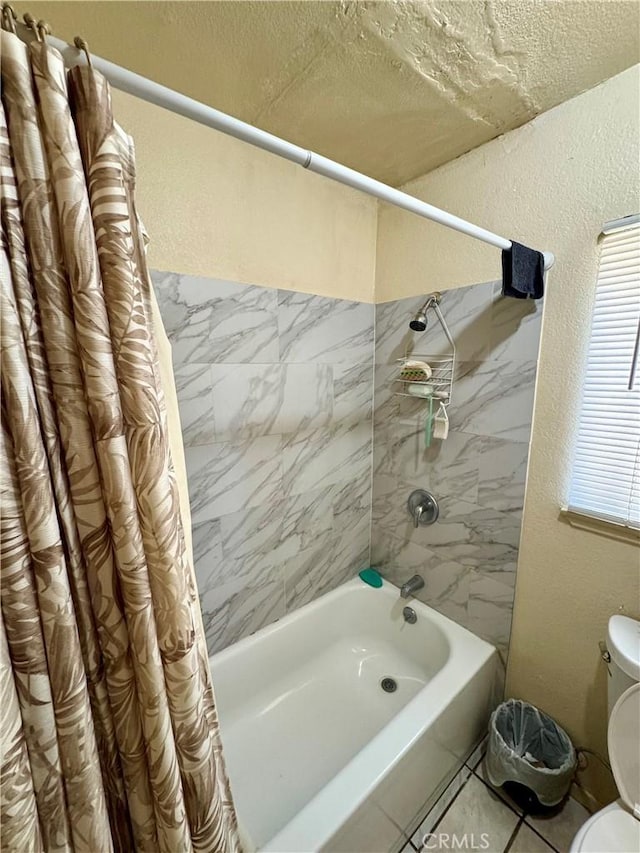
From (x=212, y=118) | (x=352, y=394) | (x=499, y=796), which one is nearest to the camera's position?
(x=212, y=118)

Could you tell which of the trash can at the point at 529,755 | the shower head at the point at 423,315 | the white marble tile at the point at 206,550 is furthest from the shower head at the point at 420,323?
the trash can at the point at 529,755

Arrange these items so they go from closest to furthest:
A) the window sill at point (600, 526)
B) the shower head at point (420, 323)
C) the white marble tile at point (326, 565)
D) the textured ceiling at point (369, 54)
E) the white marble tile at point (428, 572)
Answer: the textured ceiling at point (369, 54) < the window sill at point (600, 526) < the shower head at point (420, 323) < the white marble tile at point (428, 572) < the white marble tile at point (326, 565)

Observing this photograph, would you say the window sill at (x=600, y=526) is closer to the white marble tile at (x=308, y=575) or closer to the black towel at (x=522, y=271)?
the black towel at (x=522, y=271)

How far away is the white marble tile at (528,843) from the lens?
107 cm

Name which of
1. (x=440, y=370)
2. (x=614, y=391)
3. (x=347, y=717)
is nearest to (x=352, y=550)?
(x=347, y=717)

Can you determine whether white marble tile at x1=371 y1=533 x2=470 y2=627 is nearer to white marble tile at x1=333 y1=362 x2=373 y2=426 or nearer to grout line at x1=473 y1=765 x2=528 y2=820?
grout line at x1=473 y1=765 x2=528 y2=820

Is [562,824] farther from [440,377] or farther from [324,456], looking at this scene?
[440,377]

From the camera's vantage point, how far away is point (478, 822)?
1.14 m

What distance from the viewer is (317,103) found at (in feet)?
3.43

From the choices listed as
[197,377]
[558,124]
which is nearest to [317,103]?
[558,124]

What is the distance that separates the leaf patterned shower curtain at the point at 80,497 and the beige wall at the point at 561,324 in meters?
1.20

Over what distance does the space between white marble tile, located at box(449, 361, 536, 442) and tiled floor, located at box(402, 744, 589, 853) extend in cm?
132

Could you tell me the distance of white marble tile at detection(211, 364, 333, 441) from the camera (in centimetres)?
126

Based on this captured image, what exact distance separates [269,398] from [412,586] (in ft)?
3.69
